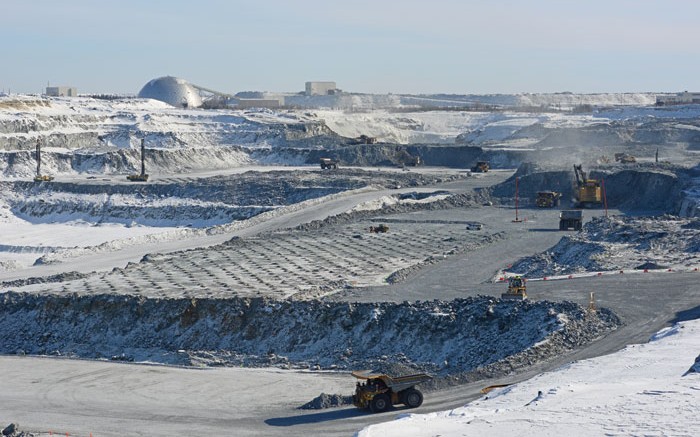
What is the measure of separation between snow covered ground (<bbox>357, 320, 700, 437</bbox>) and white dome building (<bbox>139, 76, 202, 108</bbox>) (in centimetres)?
13846

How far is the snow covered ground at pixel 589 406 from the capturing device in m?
16.9

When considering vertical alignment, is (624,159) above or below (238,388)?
above

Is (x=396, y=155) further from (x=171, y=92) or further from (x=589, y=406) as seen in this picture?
(x=589, y=406)

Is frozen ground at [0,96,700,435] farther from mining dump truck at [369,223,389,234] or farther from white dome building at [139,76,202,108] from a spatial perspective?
white dome building at [139,76,202,108]

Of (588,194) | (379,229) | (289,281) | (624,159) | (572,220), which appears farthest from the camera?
(624,159)

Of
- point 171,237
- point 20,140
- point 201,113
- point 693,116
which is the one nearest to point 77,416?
point 171,237

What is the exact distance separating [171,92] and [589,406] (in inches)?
5769

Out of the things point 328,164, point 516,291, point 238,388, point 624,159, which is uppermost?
point 624,159

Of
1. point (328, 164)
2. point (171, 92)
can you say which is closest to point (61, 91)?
point (171, 92)

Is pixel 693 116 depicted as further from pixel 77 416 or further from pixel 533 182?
pixel 77 416

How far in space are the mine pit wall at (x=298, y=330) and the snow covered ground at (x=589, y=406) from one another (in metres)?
3.53

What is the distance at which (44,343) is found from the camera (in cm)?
3119

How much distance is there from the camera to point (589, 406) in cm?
1814

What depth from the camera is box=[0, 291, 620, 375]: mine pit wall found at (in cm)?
2709
